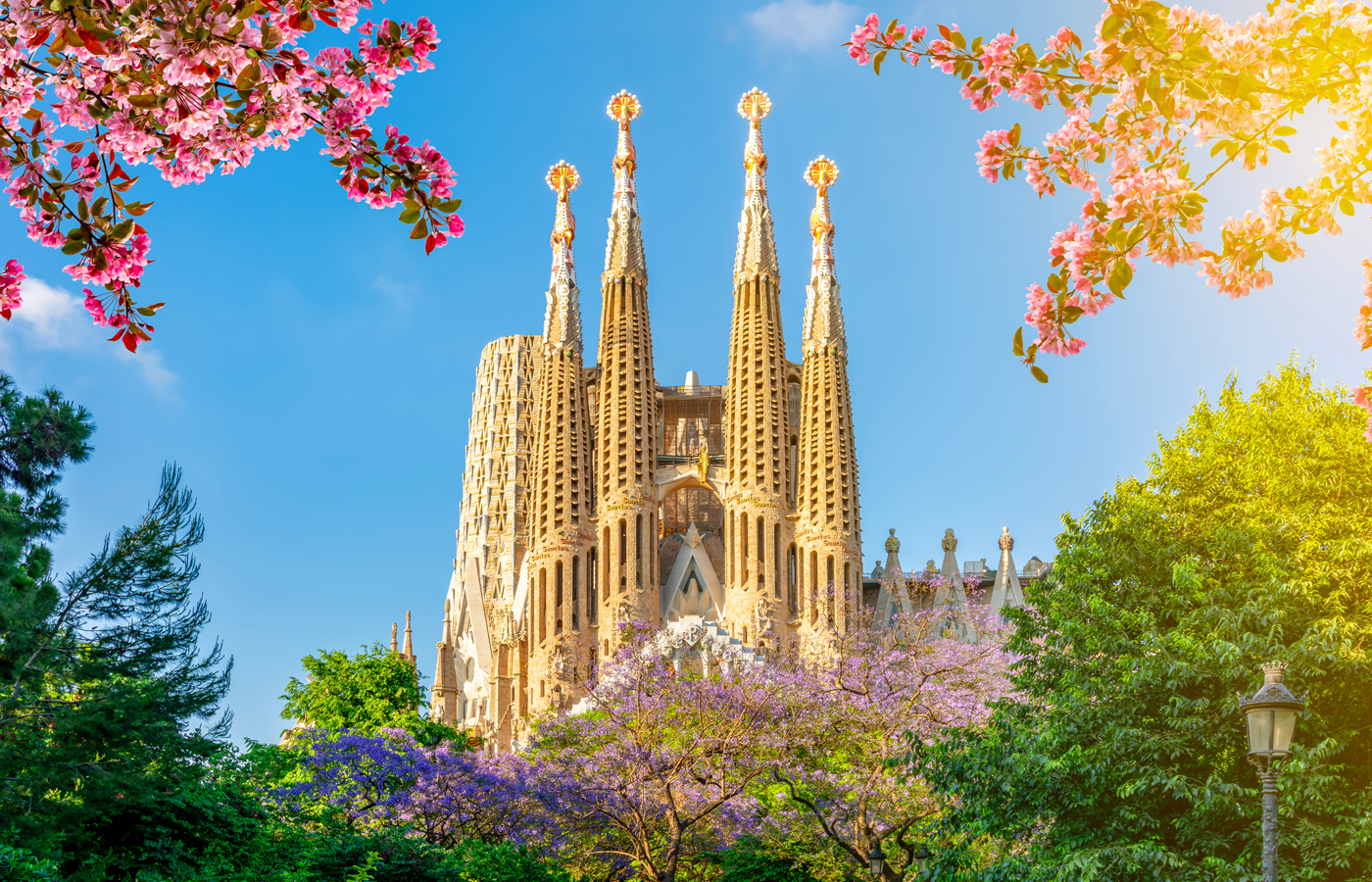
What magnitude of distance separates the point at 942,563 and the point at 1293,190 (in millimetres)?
54712

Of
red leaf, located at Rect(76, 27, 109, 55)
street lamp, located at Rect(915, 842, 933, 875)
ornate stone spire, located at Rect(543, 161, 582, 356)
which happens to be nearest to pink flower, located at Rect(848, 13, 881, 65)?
red leaf, located at Rect(76, 27, 109, 55)

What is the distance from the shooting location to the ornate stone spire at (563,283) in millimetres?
55750

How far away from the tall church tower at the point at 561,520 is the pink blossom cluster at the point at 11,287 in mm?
42800

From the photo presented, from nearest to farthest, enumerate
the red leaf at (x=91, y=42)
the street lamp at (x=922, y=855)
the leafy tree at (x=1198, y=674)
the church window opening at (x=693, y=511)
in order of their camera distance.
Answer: the red leaf at (x=91, y=42)
the leafy tree at (x=1198, y=674)
the street lamp at (x=922, y=855)
the church window opening at (x=693, y=511)

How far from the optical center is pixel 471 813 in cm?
3164

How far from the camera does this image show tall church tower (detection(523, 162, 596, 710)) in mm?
50406

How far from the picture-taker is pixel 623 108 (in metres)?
58.6

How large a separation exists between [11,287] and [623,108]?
54312mm

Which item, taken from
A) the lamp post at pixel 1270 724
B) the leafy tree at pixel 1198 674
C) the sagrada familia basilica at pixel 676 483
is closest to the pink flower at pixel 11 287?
the lamp post at pixel 1270 724

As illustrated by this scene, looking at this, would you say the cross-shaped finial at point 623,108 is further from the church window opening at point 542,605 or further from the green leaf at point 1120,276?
the green leaf at point 1120,276

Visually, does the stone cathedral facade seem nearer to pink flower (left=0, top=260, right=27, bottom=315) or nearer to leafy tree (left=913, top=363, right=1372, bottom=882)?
leafy tree (left=913, top=363, right=1372, bottom=882)

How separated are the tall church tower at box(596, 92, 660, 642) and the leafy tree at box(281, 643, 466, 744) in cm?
789

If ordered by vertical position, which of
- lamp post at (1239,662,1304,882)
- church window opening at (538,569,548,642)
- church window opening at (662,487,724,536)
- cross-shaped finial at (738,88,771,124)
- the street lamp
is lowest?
the street lamp

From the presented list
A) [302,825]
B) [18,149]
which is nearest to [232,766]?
[302,825]
